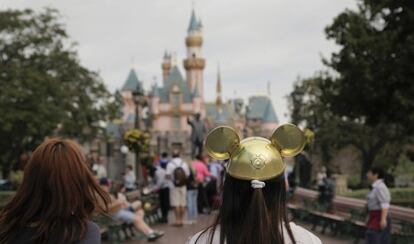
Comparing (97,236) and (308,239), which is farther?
(97,236)

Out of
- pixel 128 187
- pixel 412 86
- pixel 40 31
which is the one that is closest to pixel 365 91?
pixel 412 86

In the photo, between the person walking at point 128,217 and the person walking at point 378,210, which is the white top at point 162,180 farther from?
the person walking at point 378,210

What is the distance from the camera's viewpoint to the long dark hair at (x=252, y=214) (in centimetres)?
332

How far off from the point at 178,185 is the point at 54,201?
49.0 ft

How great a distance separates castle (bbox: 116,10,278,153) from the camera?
108 metres

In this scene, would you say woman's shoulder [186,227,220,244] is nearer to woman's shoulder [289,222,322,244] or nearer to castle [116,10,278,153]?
woman's shoulder [289,222,322,244]

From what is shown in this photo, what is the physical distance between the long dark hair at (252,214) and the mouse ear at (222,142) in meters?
0.18

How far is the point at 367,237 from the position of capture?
11312 millimetres

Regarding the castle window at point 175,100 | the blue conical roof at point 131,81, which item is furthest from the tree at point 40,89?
the blue conical roof at point 131,81

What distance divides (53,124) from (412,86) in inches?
1038

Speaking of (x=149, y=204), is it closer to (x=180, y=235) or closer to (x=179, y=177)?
(x=179, y=177)

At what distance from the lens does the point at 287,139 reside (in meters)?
3.61

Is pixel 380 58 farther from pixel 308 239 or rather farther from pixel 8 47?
pixel 8 47

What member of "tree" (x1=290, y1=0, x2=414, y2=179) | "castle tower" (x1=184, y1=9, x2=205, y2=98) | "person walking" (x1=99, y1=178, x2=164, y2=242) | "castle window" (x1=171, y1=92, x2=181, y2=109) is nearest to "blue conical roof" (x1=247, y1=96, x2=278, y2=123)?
"castle tower" (x1=184, y1=9, x2=205, y2=98)
